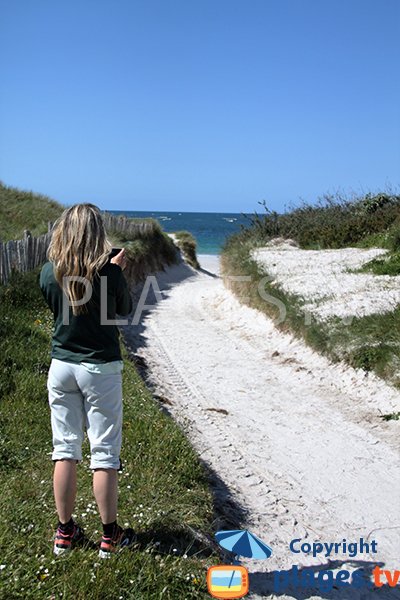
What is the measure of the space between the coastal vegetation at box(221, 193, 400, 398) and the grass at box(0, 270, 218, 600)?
3.51 meters

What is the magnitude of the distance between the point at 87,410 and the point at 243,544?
1.55 m

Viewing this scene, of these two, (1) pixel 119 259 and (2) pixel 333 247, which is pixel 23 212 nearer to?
(2) pixel 333 247

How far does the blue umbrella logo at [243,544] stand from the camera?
14.2 ft

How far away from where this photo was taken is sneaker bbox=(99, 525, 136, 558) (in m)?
3.74

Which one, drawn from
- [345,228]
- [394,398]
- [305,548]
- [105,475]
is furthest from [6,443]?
[345,228]

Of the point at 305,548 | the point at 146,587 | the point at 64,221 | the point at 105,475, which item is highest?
the point at 64,221

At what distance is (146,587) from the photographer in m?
3.56

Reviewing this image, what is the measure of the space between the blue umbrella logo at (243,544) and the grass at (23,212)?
45.3 feet

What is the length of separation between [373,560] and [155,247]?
21.9 metres

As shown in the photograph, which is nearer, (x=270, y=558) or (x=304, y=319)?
(x=270, y=558)

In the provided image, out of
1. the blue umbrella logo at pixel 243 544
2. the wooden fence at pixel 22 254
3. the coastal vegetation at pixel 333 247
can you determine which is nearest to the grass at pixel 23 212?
the wooden fence at pixel 22 254

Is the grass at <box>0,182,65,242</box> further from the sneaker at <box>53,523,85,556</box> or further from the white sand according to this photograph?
the sneaker at <box>53,523,85,556</box>

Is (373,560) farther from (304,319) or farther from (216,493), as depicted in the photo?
(304,319)

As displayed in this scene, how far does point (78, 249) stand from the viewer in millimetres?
3711
